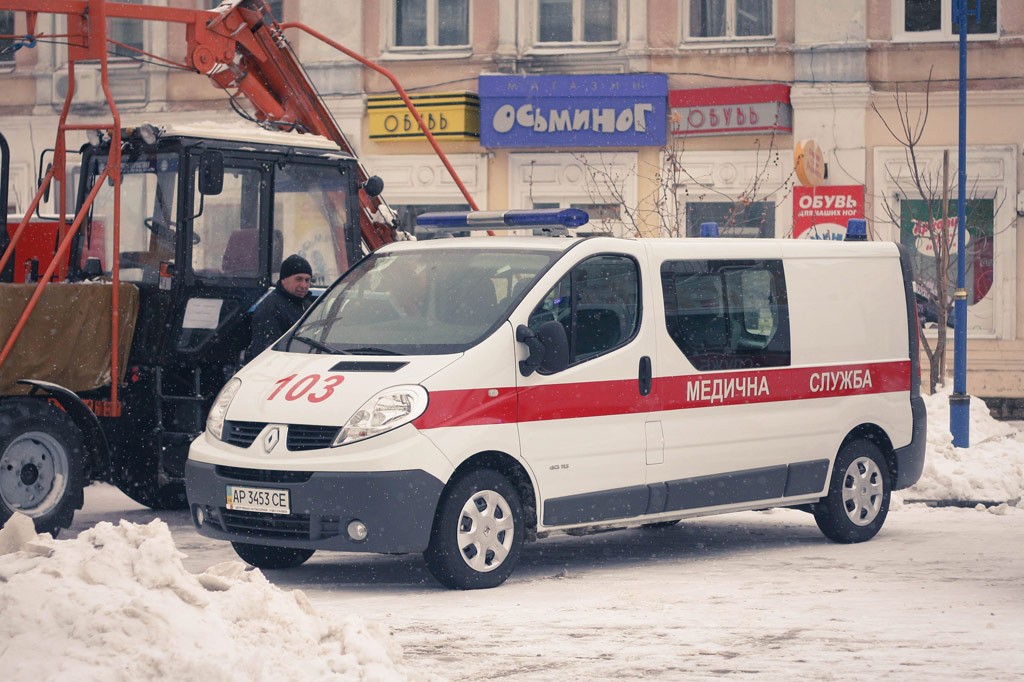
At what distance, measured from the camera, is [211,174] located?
1266 centimetres

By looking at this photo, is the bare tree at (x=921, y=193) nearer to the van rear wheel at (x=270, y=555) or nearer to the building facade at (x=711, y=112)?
the building facade at (x=711, y=112)

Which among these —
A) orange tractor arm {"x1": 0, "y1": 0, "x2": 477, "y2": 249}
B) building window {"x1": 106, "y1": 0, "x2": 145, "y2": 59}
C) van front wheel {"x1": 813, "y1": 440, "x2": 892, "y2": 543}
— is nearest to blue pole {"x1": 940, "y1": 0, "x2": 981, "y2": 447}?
van front wheel {"x1": 813, "y1": 440, "x2": 892, "y2": 543}

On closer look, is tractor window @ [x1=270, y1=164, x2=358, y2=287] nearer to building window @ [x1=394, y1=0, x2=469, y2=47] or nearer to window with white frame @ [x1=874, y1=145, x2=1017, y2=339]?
window with white frame @ [x1=874, y1=145, x2=1017, y2=339]

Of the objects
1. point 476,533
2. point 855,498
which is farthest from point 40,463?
point 855,498

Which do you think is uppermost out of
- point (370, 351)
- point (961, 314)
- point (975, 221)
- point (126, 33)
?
point (126, 33)

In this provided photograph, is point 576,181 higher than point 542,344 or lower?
higher

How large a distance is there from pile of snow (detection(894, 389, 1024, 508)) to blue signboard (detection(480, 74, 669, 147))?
9727 millimetres

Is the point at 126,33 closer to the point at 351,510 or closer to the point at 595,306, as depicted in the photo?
the point at 595,306

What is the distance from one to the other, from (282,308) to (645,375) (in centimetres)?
288

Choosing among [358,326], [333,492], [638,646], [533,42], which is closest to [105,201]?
[358,326]

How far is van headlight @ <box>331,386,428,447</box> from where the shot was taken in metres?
9.78

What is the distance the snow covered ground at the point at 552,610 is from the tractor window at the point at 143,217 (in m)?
1.83

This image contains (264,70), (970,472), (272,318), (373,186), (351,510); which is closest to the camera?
(351,510)

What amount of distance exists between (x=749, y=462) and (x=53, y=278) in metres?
4.95
